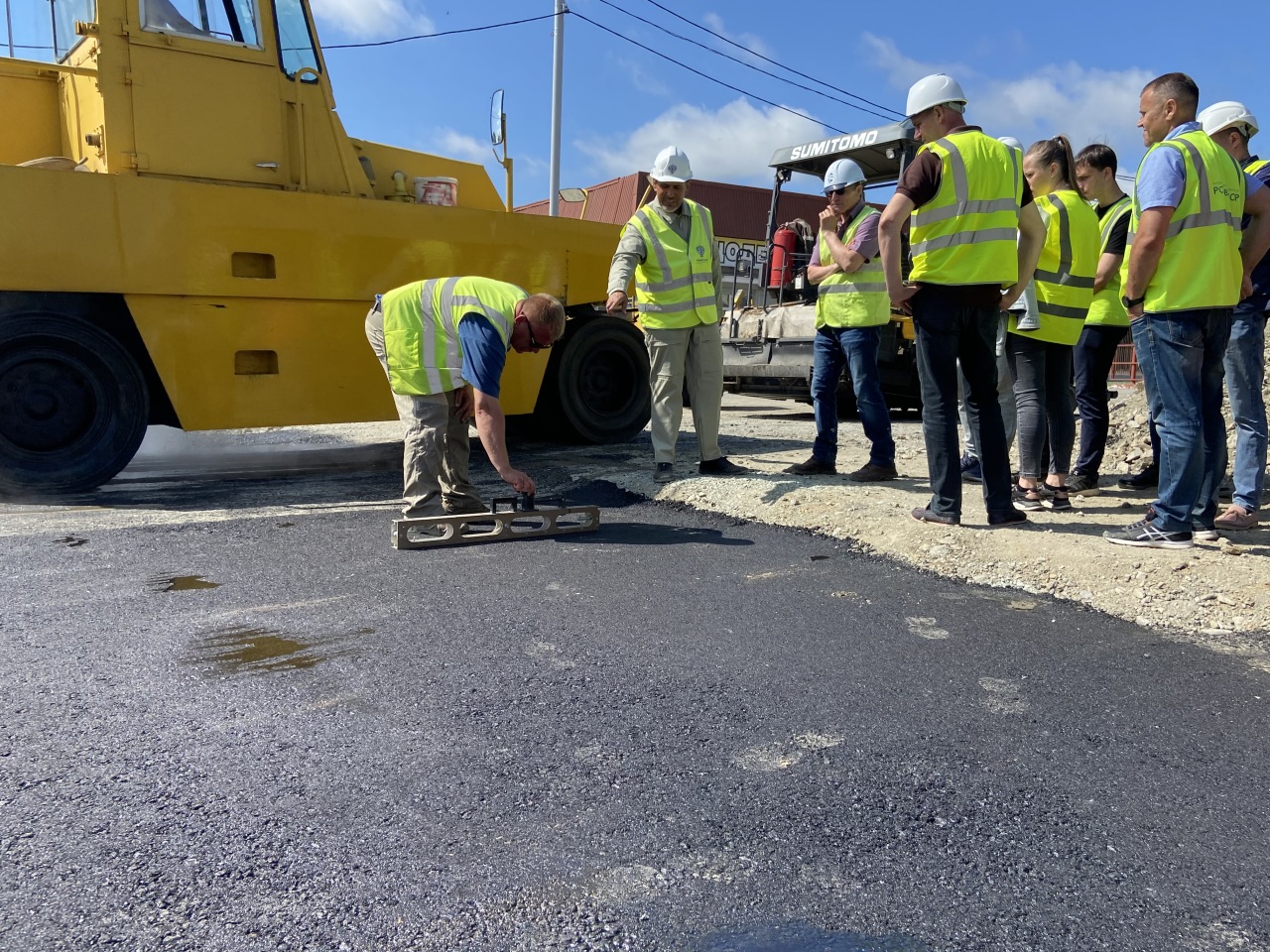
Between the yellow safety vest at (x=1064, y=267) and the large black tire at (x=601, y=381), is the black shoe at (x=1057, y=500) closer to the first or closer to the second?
the yellow safety vest at (x=1064, y=267)

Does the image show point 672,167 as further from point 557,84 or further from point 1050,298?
point 557,84

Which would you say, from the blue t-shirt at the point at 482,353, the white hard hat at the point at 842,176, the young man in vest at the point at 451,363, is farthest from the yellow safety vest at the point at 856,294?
the blue t-shirt at the point at 482,353

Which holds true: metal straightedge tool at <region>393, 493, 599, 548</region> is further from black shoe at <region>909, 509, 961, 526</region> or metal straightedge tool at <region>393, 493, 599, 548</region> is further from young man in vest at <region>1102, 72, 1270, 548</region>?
young man in vest at <region>1102, 72, 1270, 548</region>

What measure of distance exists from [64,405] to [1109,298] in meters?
5.52

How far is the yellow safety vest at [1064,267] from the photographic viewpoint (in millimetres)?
4508

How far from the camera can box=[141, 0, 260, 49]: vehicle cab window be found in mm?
5305

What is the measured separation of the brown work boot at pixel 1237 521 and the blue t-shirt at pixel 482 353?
3.07 metres

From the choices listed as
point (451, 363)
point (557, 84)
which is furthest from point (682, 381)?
point (557, 84)

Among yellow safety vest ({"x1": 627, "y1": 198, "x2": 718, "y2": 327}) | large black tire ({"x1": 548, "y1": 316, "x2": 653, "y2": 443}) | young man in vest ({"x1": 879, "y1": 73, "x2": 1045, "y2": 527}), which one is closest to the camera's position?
young man in vest ({"x1": 879, "y1": 73, "x2": 1045, "y2": 527})

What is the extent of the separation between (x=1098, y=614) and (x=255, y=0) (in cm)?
551

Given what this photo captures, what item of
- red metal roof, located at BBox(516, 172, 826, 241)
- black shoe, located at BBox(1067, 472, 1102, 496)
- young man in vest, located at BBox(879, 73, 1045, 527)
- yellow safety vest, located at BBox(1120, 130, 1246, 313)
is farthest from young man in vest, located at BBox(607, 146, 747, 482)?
red metal roof, located at BBox(516, 172, 826, 241)

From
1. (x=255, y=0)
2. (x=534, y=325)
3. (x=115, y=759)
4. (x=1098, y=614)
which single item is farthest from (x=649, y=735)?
(x=255, y=0)

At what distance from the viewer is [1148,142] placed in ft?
12.2

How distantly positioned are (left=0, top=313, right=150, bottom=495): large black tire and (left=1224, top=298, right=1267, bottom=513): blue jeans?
544 centimetres
